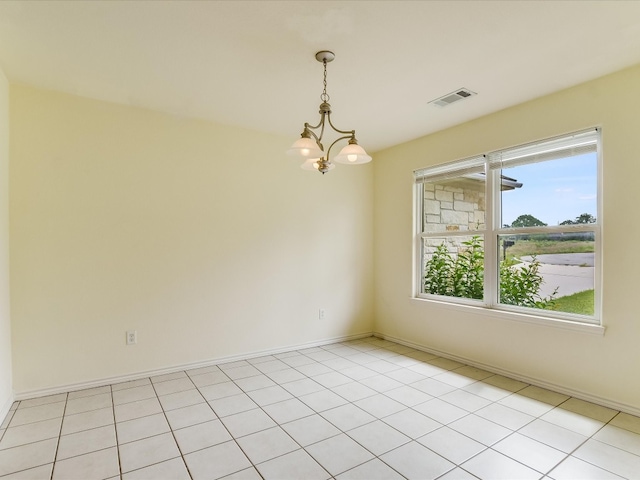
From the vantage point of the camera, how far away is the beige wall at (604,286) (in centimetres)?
250

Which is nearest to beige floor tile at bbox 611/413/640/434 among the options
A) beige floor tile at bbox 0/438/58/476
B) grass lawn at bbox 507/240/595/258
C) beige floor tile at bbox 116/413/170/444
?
grass lawn at bbox 507/240/595/258

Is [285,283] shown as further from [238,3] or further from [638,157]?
[638,157]

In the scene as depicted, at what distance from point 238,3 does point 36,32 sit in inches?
51.7

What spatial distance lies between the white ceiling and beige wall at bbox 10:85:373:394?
15.6 inches

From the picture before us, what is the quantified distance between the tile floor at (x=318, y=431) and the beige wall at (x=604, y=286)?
0.21 meters

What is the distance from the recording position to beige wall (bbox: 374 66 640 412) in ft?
8.21

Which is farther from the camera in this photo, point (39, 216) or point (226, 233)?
point (226, 233)

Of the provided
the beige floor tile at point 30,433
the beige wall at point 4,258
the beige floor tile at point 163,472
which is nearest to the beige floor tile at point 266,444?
the beige floor tile at point 163,472

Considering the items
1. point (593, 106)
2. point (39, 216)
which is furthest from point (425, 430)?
point (39, 216)

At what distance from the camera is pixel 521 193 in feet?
10.6

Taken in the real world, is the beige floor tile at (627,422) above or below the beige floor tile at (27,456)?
below

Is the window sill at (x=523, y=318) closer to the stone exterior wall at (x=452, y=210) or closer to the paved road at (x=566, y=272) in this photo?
the paved road at (x=566, y=272)

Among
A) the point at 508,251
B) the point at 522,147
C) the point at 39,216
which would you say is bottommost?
the point at 508,251

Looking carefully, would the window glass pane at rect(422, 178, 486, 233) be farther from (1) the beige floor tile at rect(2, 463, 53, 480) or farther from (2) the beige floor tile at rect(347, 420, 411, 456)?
(1) the beige floor tile at rect(2, 463, 53, 480)
